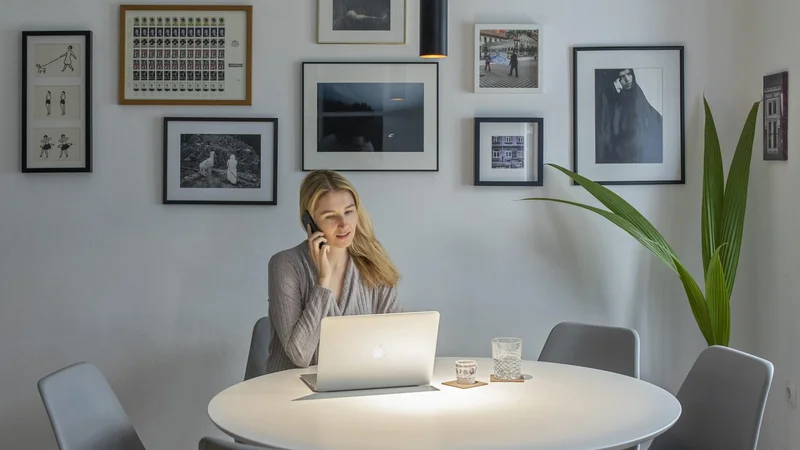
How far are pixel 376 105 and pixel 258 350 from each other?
1.18 metres

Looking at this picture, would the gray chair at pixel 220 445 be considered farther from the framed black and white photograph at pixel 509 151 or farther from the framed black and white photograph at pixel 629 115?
the framed black and white photograph at pixel 629 115

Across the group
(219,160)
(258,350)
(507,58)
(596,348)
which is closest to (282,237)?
(219,160)

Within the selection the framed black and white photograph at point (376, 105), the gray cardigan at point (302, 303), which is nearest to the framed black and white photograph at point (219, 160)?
the framed black and white photograph at point (376, 105)

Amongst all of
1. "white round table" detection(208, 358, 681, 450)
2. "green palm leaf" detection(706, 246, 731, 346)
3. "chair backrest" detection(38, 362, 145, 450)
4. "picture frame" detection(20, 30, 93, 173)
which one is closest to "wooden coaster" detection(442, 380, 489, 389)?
"white round table" detection(208, 358, 681, 450)

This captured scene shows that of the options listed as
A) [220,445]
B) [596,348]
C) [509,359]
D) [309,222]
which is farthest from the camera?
[596,348]

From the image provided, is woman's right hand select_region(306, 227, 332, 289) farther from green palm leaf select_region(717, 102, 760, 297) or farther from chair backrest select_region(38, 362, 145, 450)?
green palm leaf select_region(717, 102, 760, 297)

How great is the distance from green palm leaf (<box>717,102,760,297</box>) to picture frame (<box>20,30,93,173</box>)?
2.74 m

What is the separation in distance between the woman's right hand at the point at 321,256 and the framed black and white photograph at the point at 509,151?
1.09m

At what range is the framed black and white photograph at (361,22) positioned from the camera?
3.87 m

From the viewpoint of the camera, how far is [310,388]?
2.51 m

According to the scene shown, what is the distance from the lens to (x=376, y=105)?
12.7 ft

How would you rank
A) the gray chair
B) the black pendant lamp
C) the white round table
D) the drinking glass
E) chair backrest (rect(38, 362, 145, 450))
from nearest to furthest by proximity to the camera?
the gray chair
the white round table
chair backrest (rect(38, 362, 145, 450))
the black pendant lamp
the drinking glass

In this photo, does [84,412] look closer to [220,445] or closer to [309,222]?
[220,445]

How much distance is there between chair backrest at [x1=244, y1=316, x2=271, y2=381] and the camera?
11.6 feet
